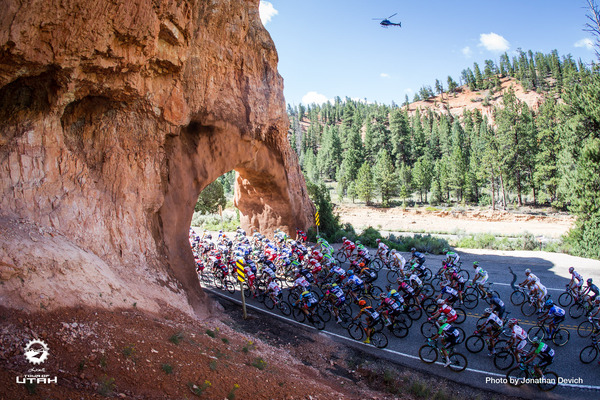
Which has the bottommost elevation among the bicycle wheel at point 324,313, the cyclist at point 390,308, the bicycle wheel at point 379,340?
the bicycle wheel at point 379,340

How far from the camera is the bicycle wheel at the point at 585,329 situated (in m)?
11.2

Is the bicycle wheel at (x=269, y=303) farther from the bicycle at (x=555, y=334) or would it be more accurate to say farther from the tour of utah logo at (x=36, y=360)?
the tour of utah logo at (x=36, y=360)

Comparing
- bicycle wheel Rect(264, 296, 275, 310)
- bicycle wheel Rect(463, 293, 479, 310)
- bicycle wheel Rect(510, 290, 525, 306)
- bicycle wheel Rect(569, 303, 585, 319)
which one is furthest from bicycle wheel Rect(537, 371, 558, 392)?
bicycle wheel Rect(264, 296, 275, 310)

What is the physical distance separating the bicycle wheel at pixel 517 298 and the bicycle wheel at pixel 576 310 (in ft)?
4.93

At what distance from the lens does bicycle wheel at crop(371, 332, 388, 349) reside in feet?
36.0

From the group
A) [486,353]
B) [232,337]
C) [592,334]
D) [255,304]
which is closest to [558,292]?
[592,334]

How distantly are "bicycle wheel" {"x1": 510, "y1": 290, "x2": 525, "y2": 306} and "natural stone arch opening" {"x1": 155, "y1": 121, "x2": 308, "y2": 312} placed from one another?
11.7 meters

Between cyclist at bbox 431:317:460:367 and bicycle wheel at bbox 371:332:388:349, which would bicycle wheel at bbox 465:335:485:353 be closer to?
cyclist at bbox 431:317:460:367

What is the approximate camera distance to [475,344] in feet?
34.9

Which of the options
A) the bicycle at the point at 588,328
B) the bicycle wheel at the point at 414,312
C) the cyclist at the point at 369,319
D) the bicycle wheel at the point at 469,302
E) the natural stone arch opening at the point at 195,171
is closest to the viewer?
the bicycle at the point at 588,328

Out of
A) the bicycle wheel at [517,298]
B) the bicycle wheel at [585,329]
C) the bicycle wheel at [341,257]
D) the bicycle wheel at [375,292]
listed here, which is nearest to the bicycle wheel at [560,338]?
the bicycle wheel at [585,329]

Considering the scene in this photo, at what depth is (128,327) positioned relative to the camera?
7.21m

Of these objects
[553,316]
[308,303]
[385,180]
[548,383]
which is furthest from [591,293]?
[385,180]

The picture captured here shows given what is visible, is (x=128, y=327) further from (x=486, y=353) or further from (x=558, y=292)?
(x=558, y=292)
